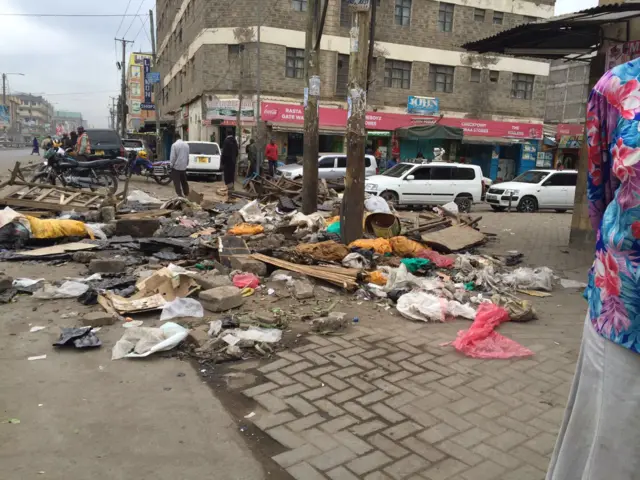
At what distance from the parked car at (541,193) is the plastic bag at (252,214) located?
32.2 ft

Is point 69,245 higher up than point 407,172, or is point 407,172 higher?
point 407,172

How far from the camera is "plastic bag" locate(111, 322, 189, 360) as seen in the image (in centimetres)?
421

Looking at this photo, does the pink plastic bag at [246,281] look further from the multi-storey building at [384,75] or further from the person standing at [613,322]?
the multi-storey building at [384,75]

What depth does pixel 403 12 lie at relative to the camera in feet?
95.0

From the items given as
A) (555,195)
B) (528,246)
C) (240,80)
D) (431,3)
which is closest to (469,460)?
(528,246)

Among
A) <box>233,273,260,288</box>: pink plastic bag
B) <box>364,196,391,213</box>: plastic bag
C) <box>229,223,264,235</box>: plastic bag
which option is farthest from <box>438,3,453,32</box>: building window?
<box>233,273,260,288</box>: pink plastic bag

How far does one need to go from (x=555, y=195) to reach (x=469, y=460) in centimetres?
1657

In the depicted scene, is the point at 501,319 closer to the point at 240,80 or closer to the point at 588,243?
the point at 588,243

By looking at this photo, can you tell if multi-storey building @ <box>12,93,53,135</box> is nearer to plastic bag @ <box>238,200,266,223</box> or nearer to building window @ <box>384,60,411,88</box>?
building window @ <box>384,60,411,88</box>

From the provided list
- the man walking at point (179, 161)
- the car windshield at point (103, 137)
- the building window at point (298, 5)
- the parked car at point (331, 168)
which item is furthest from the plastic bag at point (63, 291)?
the building window at point (298, 5)

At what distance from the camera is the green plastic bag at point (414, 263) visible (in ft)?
23.6

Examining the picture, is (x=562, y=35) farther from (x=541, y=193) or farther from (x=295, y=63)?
(x=295, y=63)

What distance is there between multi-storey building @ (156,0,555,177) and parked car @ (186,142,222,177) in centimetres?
484

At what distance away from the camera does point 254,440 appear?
3131 mm
